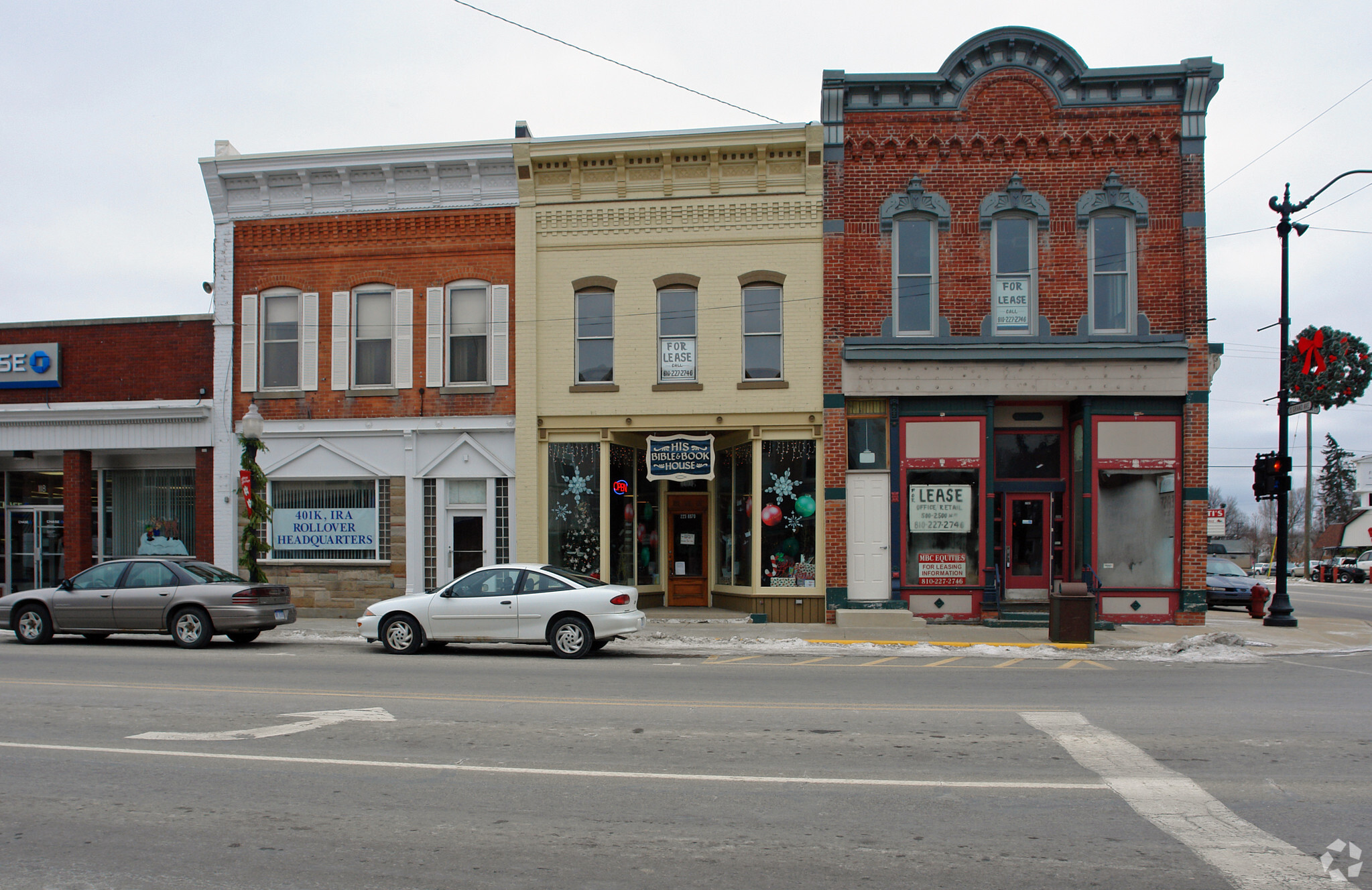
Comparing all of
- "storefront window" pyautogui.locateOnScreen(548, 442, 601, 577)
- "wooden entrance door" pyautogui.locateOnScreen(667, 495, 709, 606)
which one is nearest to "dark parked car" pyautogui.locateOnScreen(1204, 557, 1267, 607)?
"wooden entrance door" pyautogui.locateOnScreen(667, 495, 709, 606)

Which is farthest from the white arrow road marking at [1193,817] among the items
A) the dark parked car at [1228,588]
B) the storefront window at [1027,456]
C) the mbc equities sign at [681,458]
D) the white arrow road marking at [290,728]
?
the dark parked car at [1228,588]

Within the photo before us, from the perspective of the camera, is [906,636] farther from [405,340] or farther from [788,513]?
[405,340]

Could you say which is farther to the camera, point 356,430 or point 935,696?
point 356,430

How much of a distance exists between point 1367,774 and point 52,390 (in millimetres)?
23701

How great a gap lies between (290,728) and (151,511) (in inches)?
603

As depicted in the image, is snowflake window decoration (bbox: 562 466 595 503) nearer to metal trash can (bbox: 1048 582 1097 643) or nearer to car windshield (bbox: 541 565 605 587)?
car windshield (bbox: 541 565 605 587)

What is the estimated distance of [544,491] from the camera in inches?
774

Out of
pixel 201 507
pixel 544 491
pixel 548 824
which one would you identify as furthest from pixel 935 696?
pixel 201 507

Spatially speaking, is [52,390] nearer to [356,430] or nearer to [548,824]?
[356,430]

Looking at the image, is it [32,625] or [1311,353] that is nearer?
[32,625]

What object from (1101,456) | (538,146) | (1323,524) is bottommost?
(1323,524)

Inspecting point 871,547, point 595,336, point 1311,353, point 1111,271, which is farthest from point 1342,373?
point 595,336

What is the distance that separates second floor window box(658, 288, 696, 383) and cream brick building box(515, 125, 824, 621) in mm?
30

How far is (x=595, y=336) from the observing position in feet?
64.7
